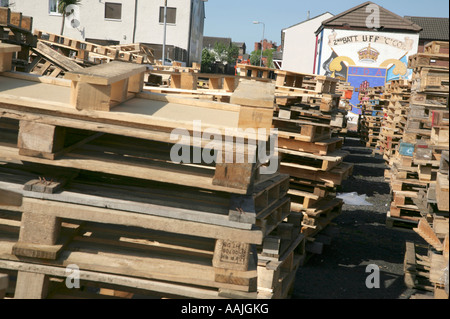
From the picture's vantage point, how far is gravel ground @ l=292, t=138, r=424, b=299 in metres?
5.64

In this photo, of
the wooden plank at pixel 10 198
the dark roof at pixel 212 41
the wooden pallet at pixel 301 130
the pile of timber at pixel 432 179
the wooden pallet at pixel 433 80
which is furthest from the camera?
the dark roof at pixel 212 41

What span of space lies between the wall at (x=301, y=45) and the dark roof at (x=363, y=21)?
10223mm

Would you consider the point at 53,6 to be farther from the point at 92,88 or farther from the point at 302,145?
the point at 92,88

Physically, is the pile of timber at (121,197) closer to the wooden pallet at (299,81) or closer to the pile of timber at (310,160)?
the pile of timber at (310,160)

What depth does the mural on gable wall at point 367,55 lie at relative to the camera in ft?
101

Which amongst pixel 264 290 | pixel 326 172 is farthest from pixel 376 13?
pixel 264 290

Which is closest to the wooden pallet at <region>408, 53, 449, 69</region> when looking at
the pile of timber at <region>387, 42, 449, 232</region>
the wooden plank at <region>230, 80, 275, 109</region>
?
the pile of timber at <region>387, 42, 449, 232</region>

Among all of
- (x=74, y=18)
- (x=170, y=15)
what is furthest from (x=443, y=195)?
(x=74, y=18)

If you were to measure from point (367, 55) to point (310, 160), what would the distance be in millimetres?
26285

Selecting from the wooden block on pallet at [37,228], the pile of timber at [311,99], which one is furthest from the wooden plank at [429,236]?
the wooden block on pallet at [37,228]

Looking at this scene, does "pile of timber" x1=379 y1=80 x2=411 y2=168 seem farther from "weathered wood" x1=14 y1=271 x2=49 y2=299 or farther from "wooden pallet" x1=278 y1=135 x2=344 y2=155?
"weathered wood" x1=14 y1=271 x2=49 y2=299

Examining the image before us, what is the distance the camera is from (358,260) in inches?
262
